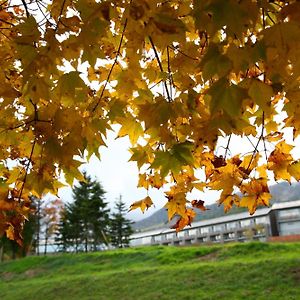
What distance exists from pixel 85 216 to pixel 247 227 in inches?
731

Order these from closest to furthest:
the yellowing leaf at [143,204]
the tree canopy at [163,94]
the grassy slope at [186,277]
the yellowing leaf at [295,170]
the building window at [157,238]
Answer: the tree canopy at [163,94] < the yellowing leaf at [295,170] < the yellowing leaf at [143,204] < the grassy slope at [186,277] < the building window at [157,238]

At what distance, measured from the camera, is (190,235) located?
162ft

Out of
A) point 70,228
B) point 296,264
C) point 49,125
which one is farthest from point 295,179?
point 70,228

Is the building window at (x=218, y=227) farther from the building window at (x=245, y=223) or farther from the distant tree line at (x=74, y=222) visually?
the distant tree line at (x=74, y=222)

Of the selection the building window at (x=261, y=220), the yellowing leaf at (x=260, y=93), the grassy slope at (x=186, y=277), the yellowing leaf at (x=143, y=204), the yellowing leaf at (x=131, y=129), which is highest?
the building window at (x=261, y=220)

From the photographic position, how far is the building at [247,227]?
117 ft

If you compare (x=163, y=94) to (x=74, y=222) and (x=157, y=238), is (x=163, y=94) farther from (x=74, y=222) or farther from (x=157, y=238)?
(x=157, y=238)

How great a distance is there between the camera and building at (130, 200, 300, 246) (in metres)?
35.8

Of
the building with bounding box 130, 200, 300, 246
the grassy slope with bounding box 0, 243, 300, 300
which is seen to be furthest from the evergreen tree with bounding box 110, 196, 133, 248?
the grassy slope with bounding box 0, 243, 300, 300

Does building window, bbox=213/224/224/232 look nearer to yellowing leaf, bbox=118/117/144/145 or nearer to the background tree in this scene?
the background tree

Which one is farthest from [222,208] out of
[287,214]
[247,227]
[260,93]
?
[260,93]

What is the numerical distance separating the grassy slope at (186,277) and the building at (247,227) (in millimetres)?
15702

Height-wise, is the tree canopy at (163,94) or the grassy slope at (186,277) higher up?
the tree canopy at (163,94)

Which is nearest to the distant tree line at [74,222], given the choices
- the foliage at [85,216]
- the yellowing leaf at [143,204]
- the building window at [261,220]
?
the foliage at [85,216]
